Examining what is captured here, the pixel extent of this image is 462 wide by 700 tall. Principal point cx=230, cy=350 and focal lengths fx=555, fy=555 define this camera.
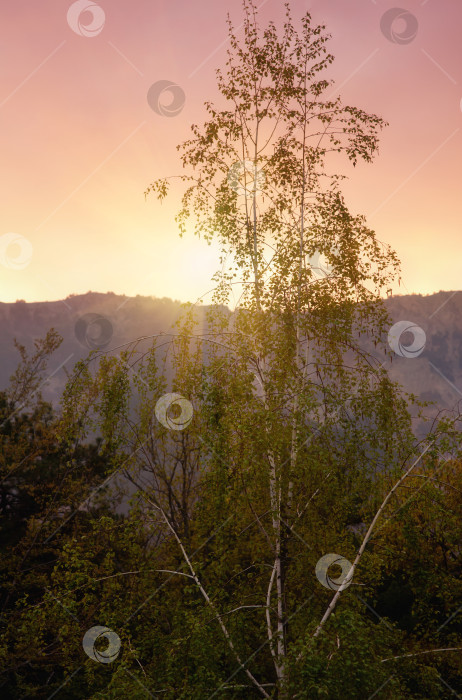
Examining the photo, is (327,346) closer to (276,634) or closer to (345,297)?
(345,297)

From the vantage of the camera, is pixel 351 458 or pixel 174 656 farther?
pixel 351 458

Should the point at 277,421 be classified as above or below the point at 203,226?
below

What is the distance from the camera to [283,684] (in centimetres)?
642

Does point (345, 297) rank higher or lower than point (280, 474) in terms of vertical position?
higher

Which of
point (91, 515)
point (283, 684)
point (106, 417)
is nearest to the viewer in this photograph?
point (283, 684)

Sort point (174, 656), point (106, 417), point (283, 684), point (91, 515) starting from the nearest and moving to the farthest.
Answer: point (283, 684) → point (174, 656) → point (106, 417) → point (91, 515)

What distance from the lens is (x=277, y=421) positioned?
7984 mm

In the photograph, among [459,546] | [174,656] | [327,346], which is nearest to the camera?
[174,656]

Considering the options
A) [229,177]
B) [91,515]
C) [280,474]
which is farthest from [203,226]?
[91,515]

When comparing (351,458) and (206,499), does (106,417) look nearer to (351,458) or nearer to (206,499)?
(206,499)

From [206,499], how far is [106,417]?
2.25 metres

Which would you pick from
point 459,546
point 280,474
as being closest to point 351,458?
point 280,474

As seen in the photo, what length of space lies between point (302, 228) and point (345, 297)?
1.39 metres

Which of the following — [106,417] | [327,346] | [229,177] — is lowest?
[106,417]
